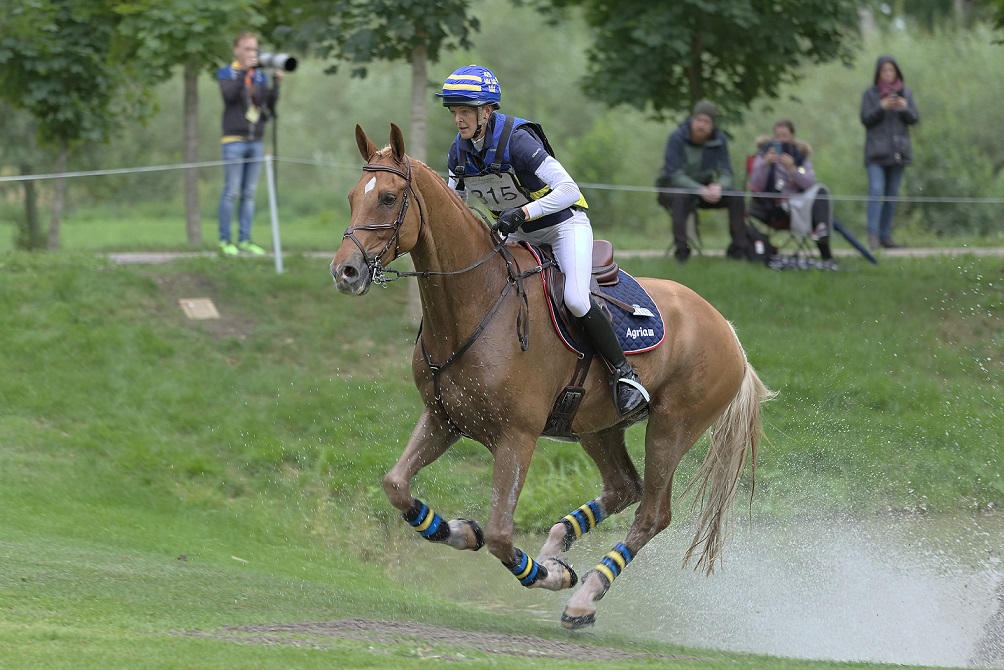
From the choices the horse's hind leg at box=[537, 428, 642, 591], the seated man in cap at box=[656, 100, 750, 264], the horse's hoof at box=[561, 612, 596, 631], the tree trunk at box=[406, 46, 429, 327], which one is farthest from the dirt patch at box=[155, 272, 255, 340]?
the horse's hoof at box=[561, 612, 596, 631]

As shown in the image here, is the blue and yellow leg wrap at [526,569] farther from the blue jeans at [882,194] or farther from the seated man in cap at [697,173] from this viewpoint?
the blue jeans at [882,194]

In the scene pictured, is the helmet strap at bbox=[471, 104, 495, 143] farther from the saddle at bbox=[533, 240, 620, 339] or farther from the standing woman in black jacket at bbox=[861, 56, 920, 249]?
the standing woman in black jacket at bbox=[861, 56, 920, 249]

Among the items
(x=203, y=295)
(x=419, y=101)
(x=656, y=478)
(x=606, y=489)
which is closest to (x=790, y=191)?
(x=419, y=101)

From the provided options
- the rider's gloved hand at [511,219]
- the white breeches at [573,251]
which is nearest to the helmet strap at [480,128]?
the rider's gloved hand at [511,219]

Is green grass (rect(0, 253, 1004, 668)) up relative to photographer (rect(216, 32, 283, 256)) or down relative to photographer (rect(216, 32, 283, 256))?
down

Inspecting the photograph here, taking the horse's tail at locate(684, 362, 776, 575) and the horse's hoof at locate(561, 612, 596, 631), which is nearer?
the horse's hoof at locate(561, 612, 596, 631)

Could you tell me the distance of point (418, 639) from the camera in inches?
264

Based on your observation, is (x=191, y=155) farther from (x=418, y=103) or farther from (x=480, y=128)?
(x=480, y=128)

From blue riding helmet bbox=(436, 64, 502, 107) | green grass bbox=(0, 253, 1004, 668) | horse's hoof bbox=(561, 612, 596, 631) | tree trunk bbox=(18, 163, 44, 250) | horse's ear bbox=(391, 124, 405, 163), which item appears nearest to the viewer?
horse's ear bbox=(391, 124, 405, 163)

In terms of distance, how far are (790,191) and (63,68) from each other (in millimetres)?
9468

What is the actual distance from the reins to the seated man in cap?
7.80m

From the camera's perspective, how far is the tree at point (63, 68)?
50.5 ft

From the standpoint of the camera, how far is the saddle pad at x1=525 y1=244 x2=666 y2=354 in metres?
8.14

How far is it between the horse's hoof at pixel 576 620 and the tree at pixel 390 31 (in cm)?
620
